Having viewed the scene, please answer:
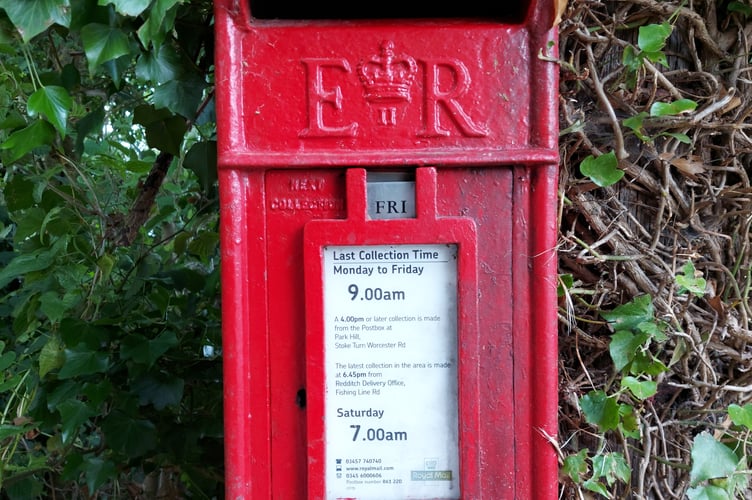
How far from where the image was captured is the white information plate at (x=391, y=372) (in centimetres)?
127

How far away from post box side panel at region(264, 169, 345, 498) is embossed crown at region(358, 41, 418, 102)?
6.9 inches

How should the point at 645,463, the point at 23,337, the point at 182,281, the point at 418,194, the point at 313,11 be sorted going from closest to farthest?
the point at 418,194
the point at 313,11
the point at 645,463
the point at 23,337
the point at 182,281

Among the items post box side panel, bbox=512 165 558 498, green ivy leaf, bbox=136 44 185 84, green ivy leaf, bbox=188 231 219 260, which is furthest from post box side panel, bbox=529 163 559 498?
green ivy leaf, bbox=188 231 219 260

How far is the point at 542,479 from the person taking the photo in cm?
130

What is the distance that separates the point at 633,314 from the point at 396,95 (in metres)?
0.84

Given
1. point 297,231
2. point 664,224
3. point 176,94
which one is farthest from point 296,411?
point 664,224

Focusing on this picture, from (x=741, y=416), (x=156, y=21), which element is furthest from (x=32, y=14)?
(x=741, y=416)

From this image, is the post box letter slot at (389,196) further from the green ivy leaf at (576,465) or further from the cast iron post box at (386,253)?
the green ivy leaf at (576,465)

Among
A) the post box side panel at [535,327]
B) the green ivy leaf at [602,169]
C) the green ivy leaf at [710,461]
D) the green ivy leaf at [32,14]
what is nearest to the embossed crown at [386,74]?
the post box side panel at [535,327]

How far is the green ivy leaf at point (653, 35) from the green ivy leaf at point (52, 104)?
1.40 m

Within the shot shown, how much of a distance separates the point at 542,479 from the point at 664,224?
0.87 metres

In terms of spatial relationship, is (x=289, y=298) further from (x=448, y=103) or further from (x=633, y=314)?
(x=633, y=314)

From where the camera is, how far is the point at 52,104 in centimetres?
154

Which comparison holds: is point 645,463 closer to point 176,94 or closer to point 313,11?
point 313,11
